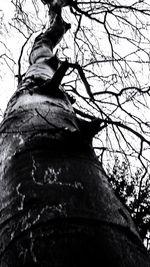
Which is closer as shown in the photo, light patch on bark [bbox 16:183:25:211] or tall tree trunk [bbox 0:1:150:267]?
tall tree trunk [bbox 0:1:150:267]

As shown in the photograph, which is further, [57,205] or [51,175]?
[51,175]

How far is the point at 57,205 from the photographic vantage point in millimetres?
829

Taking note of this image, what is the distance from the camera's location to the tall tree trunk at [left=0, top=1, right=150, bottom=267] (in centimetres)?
70

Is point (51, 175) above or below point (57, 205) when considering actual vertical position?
above

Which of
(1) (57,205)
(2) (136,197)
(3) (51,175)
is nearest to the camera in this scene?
(1) (57,205)

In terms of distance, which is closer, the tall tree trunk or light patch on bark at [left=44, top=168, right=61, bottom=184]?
the tall tree trunk

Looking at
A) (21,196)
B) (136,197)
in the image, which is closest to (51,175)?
(21,196)

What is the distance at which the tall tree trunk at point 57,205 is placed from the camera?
2.30ft

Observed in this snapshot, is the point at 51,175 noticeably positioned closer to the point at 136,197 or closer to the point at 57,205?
the point at 57,205

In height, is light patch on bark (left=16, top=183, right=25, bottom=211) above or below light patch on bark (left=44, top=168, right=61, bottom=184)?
below

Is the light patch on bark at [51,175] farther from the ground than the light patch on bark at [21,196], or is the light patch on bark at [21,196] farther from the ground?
the light patch on bark at [51,175]

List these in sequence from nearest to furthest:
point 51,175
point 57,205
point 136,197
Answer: point 57,205 < point 51,175 < point 136,197

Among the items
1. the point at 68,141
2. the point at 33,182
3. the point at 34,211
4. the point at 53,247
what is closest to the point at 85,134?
the point at 68,141

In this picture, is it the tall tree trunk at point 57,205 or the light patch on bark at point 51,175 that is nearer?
the tall tree trunk at point 57,205
